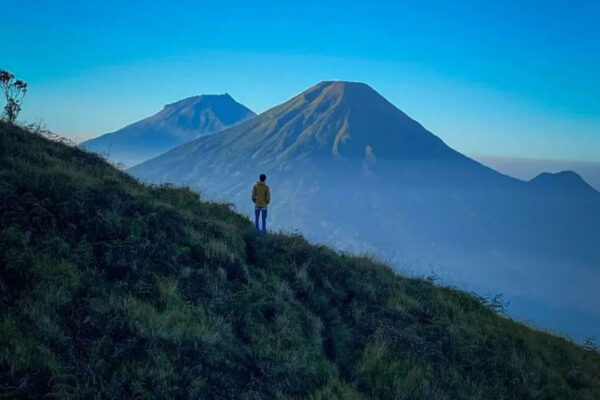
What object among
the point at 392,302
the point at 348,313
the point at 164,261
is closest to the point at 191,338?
the point at 164,261

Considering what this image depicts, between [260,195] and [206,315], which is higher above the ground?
[260,195]

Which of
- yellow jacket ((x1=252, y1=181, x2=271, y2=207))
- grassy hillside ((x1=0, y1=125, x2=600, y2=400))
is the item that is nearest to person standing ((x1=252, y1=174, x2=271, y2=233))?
yellow jacket ((x1=252, y1=181, x2=271, y2=207))

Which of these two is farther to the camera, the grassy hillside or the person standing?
the person standing

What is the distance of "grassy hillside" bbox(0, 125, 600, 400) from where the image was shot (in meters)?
5.97

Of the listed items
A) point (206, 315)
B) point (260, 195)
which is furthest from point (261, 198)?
point (206, 315)

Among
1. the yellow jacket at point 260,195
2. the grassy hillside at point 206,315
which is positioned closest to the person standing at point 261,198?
the yellow jacket at point 260,195

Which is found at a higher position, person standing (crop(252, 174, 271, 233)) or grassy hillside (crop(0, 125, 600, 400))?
person standing (crop(252, 174, 271, 233))

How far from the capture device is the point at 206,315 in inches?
294

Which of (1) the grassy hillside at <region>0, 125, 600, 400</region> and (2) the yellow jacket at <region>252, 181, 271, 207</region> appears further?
(2) the yellow jacket at <region>252, 181, 271, 207</region>

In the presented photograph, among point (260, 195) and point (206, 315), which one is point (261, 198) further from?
point (206, 315)

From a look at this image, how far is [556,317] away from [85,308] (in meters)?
192

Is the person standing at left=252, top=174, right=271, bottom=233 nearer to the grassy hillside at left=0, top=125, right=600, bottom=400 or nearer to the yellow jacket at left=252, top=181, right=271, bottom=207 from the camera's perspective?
the yellow jacket at left=252, top=181, right=271, bottom=207

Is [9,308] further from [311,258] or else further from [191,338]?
[311,258]

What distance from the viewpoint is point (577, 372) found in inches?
412
